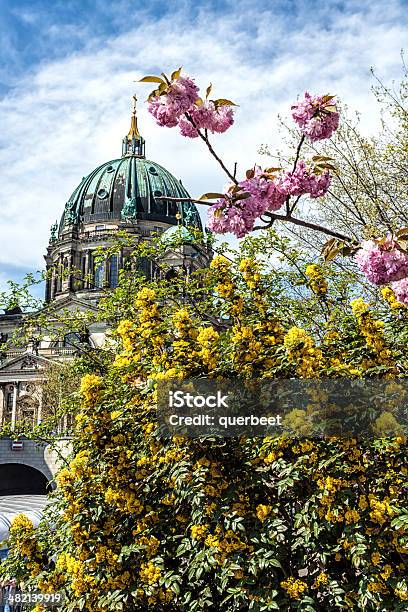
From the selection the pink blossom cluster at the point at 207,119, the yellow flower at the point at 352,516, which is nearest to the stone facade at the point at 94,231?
the yellow flower at the point at 352,516

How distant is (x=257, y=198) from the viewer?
425 centimetres

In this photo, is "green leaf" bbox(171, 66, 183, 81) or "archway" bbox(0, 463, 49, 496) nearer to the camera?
"green leaf" bbox(171, 66, 183, 81)

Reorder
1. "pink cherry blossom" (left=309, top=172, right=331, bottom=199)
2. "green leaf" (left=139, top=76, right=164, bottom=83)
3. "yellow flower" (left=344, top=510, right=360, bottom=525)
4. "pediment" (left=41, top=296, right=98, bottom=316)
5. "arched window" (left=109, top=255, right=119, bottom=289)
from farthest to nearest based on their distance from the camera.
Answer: "arched window" (left=109, top=255, right=119, bottom=289) → "pediment" (left=41, top=296, right=98, bottom=316) → "yellow flower" (left=344, top=510, right=360, bottom=525) → "pink cherry blossom" (left=309, top=172, right=331, bottom=199) → "green leaf" (left=139, top=76, right=164, bottom=83)

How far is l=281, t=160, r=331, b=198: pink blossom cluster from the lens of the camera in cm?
452

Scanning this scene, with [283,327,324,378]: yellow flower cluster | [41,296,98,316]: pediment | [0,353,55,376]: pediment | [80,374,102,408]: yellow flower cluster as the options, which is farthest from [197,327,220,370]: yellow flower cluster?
[41,296,98,316]: pediment

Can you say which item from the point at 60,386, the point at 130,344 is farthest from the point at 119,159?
the point at 130,344

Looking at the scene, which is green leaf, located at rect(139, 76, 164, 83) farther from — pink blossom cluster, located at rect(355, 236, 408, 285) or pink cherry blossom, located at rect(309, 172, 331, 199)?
pink blossom cluster, located at rect(355, 236, 408, 285)

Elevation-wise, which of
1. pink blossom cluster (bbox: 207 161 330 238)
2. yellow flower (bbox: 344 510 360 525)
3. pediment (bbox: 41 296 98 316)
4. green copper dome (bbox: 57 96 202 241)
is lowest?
yellow flower (bbox: 344 510 360 525)

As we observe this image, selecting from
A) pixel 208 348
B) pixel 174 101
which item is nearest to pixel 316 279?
pixel 208 348

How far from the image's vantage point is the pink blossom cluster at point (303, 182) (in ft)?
14.8

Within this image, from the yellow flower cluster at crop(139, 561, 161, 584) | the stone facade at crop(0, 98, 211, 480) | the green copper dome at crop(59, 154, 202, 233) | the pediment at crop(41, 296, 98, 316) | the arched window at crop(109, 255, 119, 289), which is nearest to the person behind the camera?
the yellow flower cluster at crop(139, 561, 161, 584)

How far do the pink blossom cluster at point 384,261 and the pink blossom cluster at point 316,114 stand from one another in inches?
47.9

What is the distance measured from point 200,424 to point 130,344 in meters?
1.07

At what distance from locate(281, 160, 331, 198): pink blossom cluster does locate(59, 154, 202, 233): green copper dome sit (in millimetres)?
59679
